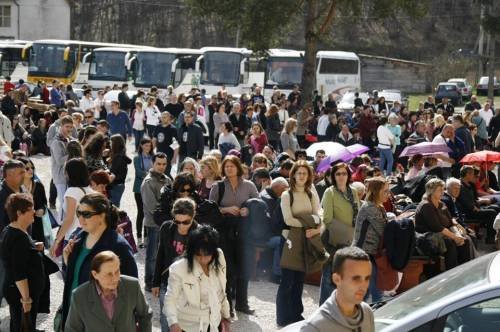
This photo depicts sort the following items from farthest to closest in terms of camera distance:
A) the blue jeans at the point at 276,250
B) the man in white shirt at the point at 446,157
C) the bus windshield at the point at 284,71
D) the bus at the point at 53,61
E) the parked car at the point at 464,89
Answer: the parked car at the point at 464,89, the bus at the point at 53,61, the bus windshield at the point at 284,71, the man in white shirt at the point at 446,157, the blue jeans at the point at 276,250

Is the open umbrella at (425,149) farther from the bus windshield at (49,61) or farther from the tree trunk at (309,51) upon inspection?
the bus windshield at (49,61)

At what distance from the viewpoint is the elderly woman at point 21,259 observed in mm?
8078

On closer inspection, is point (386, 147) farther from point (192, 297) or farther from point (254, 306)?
point (192, 297)

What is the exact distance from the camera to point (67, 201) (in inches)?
357

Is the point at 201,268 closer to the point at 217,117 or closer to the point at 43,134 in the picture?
the point at 217,117

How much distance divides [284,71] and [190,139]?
30195 mm

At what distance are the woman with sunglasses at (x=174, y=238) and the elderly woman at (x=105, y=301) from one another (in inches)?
58.9

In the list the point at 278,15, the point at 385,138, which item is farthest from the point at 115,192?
the point at 278,15

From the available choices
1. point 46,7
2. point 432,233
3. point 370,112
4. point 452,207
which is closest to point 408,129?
point 370,112

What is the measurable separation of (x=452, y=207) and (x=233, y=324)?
394cm

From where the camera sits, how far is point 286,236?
9.51m

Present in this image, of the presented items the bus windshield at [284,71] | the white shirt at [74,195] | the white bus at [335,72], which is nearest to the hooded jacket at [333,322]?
the white shirt at [74,195]

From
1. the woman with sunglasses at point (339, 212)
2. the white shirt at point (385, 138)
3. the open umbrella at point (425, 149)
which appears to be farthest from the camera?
the white shirt at point (385, 138)

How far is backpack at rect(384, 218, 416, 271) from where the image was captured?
31.4 ft
